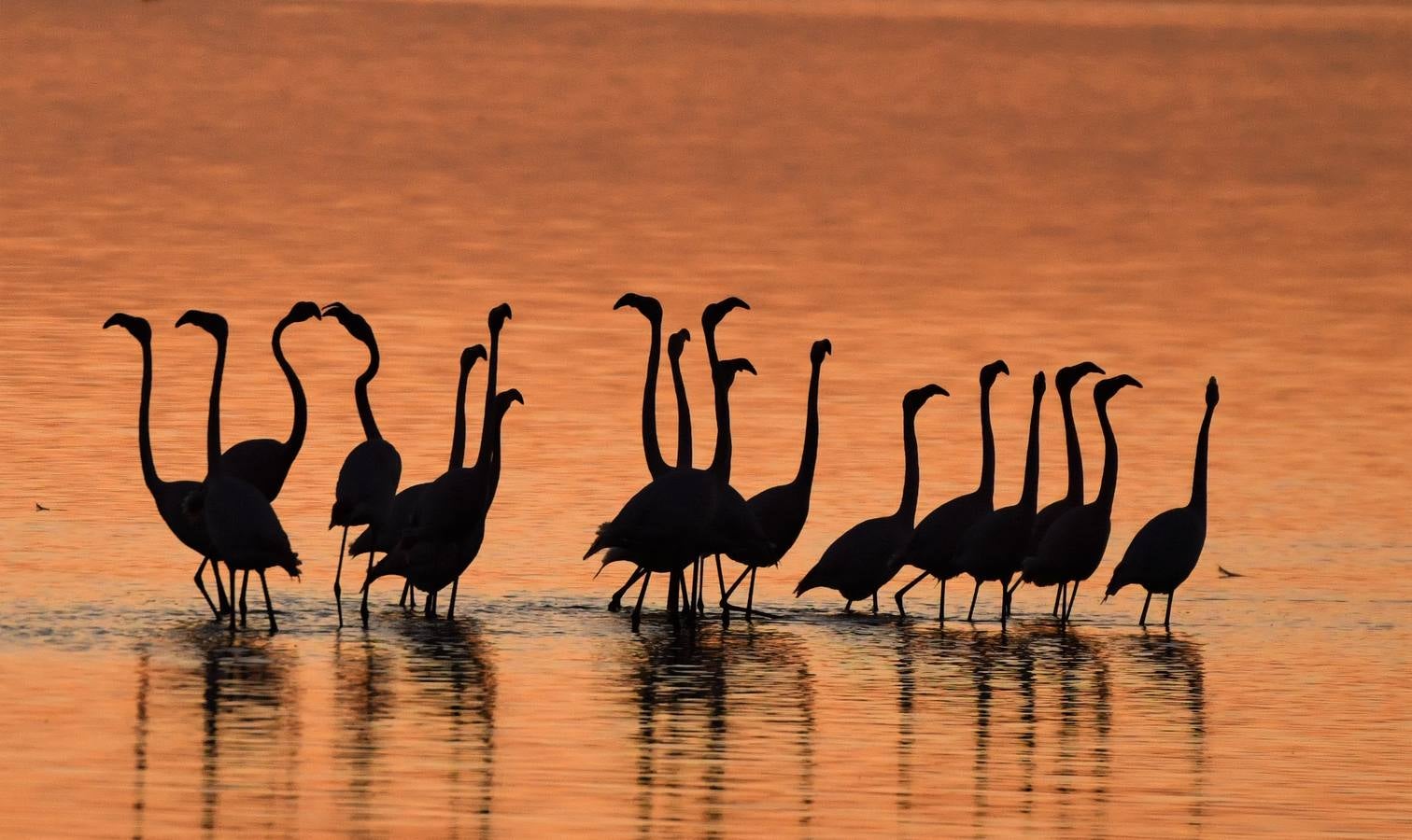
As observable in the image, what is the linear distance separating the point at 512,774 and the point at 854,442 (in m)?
12.3

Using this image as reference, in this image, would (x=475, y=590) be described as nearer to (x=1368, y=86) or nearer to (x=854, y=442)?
(x=854, y=442)

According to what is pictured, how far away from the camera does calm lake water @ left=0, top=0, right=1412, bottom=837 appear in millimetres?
14750

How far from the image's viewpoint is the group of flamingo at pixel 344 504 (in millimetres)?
18156

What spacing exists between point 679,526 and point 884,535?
1.72 metres

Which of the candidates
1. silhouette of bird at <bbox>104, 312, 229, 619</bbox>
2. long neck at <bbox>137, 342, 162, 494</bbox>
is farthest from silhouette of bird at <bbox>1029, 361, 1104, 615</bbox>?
long neck at <bbox>137, 342, 162, 494</bbox>

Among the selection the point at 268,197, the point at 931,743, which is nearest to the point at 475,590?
the point at 931,743

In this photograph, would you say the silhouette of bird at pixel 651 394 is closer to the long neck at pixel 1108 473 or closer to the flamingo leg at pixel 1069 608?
the flamingo leg at pixel 1069 608

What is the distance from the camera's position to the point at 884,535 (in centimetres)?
2009

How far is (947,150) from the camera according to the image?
178ft

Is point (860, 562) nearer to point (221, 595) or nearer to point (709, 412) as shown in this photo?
point (221, 595)

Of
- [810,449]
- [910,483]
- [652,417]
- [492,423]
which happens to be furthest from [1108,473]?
[492,423]

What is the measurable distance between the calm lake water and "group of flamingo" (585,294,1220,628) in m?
0.38

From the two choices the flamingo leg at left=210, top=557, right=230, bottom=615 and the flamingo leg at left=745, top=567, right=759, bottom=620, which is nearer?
the flamingo leg at left=210, top=557, right=230, bottom=615

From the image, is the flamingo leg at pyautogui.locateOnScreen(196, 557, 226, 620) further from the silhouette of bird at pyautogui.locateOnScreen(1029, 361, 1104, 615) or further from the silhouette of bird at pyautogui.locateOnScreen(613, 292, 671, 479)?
the silhouette of bird at pyautogui.locateOnScreen(1029, 361, 1104, 615)
